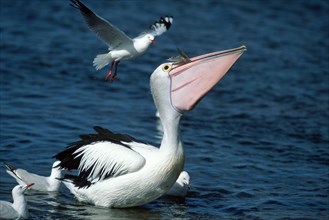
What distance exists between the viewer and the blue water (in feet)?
23.5

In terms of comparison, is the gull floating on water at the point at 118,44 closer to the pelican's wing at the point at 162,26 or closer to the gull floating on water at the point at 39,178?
the pelican's wing at the point at 162,26

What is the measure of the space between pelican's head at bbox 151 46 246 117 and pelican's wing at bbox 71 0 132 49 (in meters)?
1.26

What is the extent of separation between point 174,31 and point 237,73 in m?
2.40

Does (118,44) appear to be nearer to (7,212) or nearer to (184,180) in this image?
(184,180)

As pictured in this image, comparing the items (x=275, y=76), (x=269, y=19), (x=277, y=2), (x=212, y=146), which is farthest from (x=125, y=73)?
(x=277, y=2)

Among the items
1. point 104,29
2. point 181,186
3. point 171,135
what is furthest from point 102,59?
point 171,135

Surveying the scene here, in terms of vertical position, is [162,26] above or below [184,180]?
above

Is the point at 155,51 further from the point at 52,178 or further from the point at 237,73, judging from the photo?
the point at 52,178

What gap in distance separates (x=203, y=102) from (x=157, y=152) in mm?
4152

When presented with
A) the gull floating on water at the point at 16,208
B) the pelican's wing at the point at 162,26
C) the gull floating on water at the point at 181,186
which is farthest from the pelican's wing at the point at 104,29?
the gull floating on water at the point at 16,208

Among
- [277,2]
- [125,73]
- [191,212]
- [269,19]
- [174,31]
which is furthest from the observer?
[277,2]

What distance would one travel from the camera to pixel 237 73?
39.0ft

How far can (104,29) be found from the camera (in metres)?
7.70

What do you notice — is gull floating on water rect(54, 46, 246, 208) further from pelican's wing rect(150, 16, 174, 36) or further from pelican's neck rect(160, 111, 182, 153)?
pelican's wing rect(150, 16, 174, 36)
